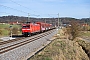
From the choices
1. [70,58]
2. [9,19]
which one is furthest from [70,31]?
[9,19]

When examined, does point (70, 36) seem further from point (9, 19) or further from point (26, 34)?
point (9, 19)

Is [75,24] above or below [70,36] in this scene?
above

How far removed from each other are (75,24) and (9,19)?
5545 centimetres

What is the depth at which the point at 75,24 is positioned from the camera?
42.3 metres

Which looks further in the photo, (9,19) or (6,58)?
(9,19)

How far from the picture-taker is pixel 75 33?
4291 cm

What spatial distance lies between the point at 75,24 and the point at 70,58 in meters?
24.8

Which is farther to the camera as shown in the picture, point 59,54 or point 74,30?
point 74,30

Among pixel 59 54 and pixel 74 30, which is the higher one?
pixel 59 54

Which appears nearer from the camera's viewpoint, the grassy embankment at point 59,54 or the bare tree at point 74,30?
the grassy embankment at point 59,54

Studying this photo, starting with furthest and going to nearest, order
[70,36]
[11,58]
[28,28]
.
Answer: [70,36]
[28,28]
[11,58]

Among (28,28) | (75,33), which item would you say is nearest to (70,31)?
(75,33)

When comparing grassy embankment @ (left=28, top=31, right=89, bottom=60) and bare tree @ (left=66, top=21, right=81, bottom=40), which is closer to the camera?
grassy embankment @ (left=28, top=31, right=89, bottom=60)

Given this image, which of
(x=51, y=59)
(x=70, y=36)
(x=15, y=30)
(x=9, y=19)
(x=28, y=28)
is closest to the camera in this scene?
(x=51, y=59)
